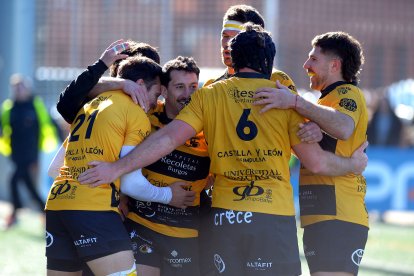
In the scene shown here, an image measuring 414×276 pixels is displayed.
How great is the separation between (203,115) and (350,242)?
3.88 feet

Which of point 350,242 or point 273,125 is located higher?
point 273,125

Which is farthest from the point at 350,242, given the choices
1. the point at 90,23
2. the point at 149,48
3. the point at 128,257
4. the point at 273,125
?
the point at 90,23

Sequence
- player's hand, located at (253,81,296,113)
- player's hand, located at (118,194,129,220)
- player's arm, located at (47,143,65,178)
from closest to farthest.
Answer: player's hand, located at (253,81,296,113) < player's arm, located at (47,143,65,178) < player's hand, located at (118,194,129,220)

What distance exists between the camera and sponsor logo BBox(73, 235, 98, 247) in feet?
15.4

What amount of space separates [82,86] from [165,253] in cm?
112

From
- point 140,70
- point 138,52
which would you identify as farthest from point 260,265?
point 138,52

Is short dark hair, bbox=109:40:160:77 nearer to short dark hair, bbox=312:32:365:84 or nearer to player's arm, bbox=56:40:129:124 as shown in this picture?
player's arm, bbox=56:40:129:124

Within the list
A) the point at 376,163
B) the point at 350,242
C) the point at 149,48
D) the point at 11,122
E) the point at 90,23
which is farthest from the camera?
the point at 90,23

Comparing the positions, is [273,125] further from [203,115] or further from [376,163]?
[376,163]

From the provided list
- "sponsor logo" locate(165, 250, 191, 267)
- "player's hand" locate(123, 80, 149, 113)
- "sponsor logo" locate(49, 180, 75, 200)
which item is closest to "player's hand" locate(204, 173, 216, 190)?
"sponsor logo" locate(165, 250, 191, 267)

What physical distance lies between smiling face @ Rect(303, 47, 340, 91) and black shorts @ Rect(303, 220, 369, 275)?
86cm

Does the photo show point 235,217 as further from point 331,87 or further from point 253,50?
point 331,87

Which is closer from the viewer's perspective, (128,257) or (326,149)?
(128,257)

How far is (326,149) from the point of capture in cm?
519
